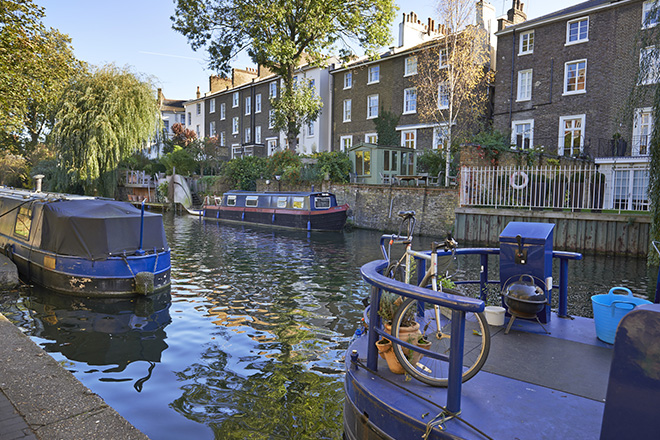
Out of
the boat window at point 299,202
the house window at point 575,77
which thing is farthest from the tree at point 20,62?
the house window at point 575,77

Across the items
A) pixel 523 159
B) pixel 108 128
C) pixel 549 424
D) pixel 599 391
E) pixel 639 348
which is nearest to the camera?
pixel 639 348

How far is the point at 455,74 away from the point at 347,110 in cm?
1244

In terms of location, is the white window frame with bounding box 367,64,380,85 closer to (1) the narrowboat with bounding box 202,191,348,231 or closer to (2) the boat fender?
(1) the narrowboat with bounding box 202,191,348,231

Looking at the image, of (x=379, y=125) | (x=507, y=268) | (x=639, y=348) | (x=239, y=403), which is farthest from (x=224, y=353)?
(x=379, y=125)

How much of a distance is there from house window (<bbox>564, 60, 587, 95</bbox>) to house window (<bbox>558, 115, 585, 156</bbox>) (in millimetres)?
1394

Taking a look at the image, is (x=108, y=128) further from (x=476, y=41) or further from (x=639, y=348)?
(x=639, y=348)

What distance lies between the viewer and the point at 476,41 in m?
23.1

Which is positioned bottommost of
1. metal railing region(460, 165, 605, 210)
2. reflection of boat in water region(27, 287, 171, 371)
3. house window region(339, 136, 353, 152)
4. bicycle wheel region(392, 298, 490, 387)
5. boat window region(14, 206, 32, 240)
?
reflection of boat in water region(27, 287, 171, 371)

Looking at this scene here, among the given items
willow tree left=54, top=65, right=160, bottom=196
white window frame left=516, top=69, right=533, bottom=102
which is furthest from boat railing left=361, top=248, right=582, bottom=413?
willow tree left=54, top=65, right=160, bottom=196

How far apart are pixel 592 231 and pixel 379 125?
18.3 metres

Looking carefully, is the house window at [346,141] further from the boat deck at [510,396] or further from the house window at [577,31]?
the boat deck at [510,396]

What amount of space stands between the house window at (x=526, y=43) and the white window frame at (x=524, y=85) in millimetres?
1081

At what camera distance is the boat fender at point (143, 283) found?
366 inches

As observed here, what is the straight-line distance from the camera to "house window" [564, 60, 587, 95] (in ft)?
75.5
